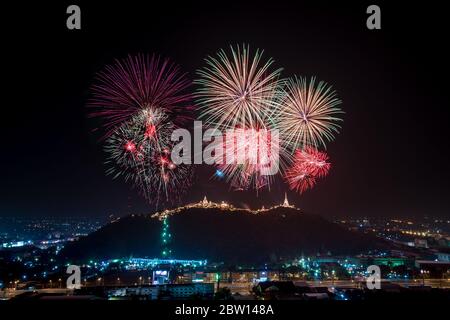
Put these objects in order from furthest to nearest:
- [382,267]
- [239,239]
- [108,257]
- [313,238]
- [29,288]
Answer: [313,238], [239,239], [108,257], [382,267], [29,288]

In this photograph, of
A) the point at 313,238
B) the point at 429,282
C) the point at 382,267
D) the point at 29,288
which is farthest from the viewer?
the point at 313,238

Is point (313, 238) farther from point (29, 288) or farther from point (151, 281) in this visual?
point (29, 288)

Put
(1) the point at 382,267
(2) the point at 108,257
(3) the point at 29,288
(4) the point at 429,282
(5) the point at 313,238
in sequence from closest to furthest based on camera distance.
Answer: (3) the point at 29,288, (4) the point at 429,282, (1) the point at 382,267, (2) the point at 108,257, (5) the point at 313,238

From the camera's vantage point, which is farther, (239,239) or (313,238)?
(313,238)
